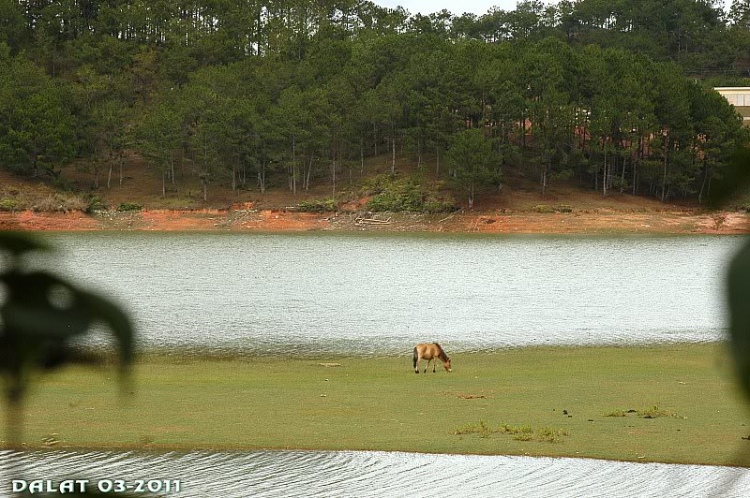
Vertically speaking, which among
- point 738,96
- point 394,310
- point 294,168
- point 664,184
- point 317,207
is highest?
point 738,96

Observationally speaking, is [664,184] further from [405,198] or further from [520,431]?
[520,431]

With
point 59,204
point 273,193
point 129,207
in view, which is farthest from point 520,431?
point 273,193

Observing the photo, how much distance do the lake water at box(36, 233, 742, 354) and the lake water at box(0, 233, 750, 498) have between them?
3.6 inches

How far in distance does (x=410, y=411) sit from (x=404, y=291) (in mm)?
22542

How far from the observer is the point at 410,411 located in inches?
596

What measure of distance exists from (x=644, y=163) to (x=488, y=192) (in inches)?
406

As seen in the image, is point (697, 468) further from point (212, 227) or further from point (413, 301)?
point (212, 227)

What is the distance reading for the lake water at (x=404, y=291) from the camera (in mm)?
25984

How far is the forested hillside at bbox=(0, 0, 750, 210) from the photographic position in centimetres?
7412

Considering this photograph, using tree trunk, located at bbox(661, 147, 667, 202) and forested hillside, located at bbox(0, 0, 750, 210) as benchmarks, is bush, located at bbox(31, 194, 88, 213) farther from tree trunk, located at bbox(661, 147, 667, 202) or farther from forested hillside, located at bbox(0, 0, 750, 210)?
tree trunk, located at bbox(661, 147, 667, 202)

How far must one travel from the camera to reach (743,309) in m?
0.89

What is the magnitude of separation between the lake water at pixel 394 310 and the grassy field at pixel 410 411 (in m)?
0.65

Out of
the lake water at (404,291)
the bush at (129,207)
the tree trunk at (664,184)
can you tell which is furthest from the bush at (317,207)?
the tree trunk at (664,184)

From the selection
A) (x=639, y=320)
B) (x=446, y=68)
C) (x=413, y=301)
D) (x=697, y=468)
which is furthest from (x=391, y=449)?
(x=446, y=68)
